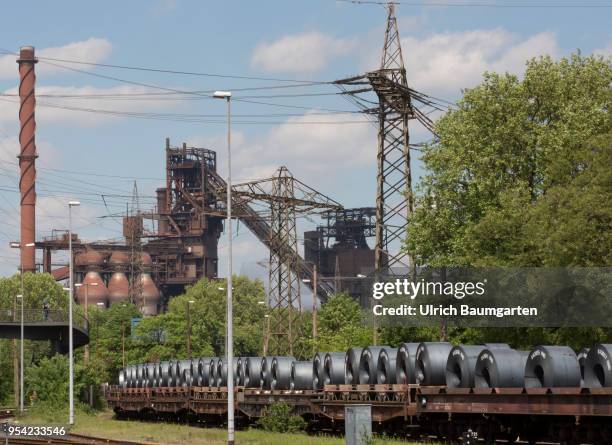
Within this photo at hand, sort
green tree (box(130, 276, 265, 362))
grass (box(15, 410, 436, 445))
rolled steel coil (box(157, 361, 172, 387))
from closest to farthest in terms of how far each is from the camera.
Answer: grass (box(15, 410, 436, 445)) → rolled steel coil (box(157, 361, 172, 387)) → green tree (box(130, 276, 265, 362))

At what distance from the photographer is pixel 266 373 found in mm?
44250

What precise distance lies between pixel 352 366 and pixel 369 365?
1.30 metres

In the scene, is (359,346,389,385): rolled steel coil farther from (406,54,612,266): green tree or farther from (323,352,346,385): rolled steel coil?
(406,54,612,266): green tree

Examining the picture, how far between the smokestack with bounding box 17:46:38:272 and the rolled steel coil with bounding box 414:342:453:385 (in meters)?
95.6

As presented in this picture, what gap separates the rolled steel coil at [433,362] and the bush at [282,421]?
8.50 m

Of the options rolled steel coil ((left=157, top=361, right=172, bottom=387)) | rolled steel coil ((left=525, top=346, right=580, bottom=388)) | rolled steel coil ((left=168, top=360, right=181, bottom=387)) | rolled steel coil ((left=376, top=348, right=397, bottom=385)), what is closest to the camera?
rolled steel coil ((left=525, top=346, right=580, bottom=388))

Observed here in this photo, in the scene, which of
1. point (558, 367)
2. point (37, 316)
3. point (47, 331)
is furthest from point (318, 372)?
point (37, 316)

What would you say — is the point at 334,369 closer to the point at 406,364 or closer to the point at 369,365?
the point at 369,365

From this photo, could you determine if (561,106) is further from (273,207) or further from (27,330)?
(27,330)

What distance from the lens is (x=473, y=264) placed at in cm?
5044

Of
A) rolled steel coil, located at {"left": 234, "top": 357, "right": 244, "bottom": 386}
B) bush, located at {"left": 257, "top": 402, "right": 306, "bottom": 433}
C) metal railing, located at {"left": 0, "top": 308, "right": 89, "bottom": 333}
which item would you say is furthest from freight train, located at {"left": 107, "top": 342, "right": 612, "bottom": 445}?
metal railing, located at {"left": 0, "top": 308, "right": 89, "bottom": 333}

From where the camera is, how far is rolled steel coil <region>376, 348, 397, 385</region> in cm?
3412

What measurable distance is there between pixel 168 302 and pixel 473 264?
418 ft

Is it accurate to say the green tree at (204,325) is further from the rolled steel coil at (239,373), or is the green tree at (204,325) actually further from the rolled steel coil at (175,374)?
the rolled steel coil at (239,373)
